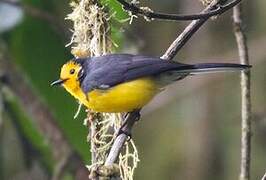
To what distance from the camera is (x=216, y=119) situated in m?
5.28

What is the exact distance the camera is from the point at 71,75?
3.03 metres

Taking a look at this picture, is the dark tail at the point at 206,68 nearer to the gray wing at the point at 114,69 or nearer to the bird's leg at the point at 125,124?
the gray wing at the point at 114,69

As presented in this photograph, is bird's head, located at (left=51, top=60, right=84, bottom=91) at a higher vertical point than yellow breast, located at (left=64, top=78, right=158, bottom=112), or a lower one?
higher

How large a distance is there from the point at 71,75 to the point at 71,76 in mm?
12

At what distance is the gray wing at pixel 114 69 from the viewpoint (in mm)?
2836

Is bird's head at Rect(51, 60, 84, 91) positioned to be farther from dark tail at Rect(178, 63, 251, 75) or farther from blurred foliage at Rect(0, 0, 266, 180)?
blurred foliage at Rect(0, 0, 266, 180)

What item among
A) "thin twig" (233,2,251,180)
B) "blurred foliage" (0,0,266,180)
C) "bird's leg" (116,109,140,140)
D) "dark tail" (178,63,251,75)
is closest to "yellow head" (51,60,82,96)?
"bird's leg" (116,109,140,140)

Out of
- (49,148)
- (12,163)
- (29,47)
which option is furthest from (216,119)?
(29,47)

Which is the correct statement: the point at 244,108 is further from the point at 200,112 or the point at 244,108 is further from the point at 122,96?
the point at 200,112

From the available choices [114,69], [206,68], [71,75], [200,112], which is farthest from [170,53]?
[200,112]

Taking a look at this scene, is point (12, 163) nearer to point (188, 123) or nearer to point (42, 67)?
point (188, 123)

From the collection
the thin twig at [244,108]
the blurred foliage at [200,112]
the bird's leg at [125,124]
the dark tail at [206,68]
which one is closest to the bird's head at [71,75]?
the bird's leg at [125,124]

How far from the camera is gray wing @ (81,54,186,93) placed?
9.30 ft

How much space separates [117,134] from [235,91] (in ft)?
9.89
